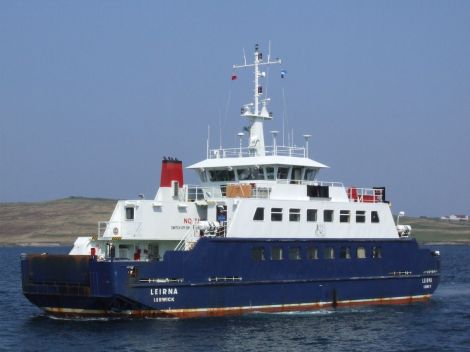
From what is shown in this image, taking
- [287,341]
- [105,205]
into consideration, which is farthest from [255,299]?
[105,205]

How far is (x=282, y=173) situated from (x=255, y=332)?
7.62 m

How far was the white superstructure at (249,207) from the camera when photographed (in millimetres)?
30547

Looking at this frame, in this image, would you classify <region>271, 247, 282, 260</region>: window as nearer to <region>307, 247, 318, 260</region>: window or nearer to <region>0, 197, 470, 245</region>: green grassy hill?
<region>307, 247, 318, 260</region>: window

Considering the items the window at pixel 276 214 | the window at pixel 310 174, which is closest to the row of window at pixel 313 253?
the window at pixel 276 214

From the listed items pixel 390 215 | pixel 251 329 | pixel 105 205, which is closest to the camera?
pixel 251 329

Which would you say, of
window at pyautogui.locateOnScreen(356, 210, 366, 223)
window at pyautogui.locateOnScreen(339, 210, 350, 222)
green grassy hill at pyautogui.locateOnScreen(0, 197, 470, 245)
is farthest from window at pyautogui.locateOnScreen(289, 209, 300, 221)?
green grassy hill at pyautogui.locateOnScreen(0, 197, 470, 245)

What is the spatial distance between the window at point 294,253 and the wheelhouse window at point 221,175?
3795 millimetres

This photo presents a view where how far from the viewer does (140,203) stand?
30.5 meters

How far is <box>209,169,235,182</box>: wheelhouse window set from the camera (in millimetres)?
33750

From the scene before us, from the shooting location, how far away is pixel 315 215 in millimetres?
32906

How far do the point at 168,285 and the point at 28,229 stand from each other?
95.4 metres

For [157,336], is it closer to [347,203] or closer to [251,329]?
[251,329]

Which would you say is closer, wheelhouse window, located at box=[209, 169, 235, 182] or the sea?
the sea

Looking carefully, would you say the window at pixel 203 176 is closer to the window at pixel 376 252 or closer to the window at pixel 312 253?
the window at pixel 312 253
